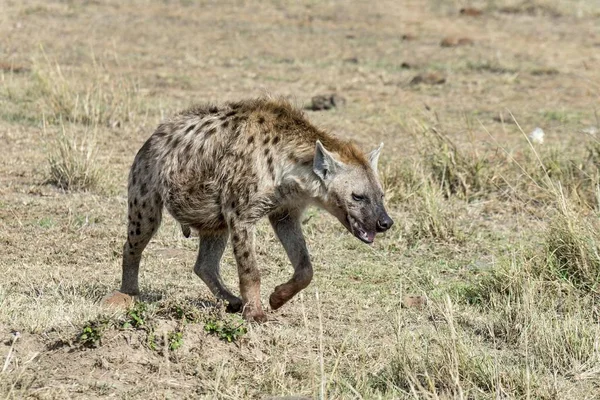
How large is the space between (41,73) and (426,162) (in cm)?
469

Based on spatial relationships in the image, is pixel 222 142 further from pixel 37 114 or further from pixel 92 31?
pixel 92 31

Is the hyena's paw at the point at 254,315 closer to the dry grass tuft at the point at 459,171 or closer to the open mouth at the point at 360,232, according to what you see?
the open mouth at the point at 360,232

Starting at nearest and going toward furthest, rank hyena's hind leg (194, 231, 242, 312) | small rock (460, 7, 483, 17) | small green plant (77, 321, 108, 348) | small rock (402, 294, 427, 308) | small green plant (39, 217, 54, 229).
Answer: small green plant (77, 321, 108, 348)
hyena's hind leg (194, 231, 242, 312)
small rock (402, 294, 427, 308)
small green plant (39, 217, 54, 229)
small rock (460, 7, 483, 17)

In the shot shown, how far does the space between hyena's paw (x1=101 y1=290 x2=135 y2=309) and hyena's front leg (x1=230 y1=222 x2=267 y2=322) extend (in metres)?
0.66

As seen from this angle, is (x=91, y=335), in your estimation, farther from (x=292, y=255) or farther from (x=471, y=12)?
(x=471, y=12)

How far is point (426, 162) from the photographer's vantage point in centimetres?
954

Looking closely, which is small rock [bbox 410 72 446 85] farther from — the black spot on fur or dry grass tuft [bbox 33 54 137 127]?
the black spot on fur

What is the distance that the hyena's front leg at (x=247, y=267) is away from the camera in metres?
6.03

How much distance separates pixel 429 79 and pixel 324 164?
8.89 m

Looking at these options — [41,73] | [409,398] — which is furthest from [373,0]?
[409,398]

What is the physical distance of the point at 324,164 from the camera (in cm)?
595

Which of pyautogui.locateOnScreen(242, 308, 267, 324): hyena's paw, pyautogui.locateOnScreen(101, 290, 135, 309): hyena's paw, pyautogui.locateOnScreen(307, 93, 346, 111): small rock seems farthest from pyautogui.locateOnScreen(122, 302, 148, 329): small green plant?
pyautogui.locateOnScreen(307, 93, 346, 111): small rock

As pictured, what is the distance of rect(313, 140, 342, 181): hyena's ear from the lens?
5.93 metres

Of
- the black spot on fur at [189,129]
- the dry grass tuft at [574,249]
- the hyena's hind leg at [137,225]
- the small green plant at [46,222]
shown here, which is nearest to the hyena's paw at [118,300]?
the hyena's hind leg at [137,225]
